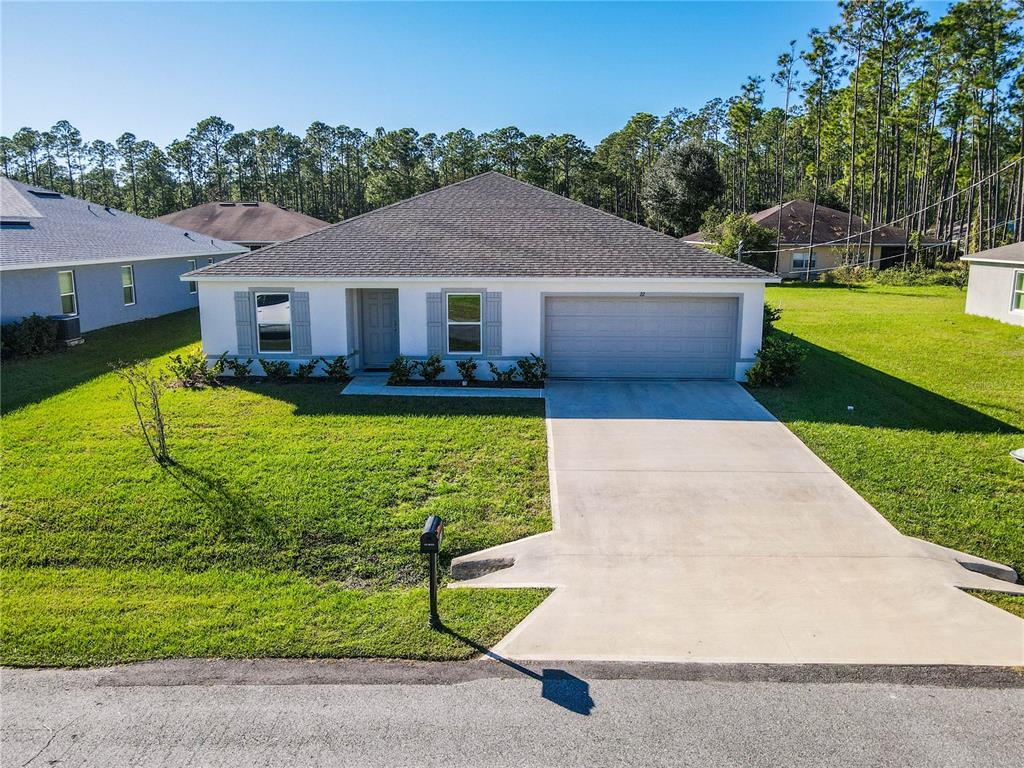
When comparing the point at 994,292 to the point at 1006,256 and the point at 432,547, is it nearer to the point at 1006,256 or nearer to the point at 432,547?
the point at 1006,256

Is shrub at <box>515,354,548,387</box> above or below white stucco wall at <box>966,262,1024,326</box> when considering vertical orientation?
below

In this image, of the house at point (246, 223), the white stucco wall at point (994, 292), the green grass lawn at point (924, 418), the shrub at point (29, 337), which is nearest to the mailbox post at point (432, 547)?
the green grass lawn at point (924, 418)

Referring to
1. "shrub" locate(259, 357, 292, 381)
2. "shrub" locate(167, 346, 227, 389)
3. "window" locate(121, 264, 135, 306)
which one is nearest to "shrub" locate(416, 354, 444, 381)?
"shrub" locate(259, 357, 292, 381)

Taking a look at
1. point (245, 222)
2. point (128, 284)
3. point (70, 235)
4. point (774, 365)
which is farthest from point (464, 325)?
point (245, 222)

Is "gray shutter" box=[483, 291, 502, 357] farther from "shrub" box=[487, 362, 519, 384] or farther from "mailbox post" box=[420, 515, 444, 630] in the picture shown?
"mailbox post" box=[420, 515, 444, 630]

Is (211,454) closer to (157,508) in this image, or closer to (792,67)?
(157,508)
